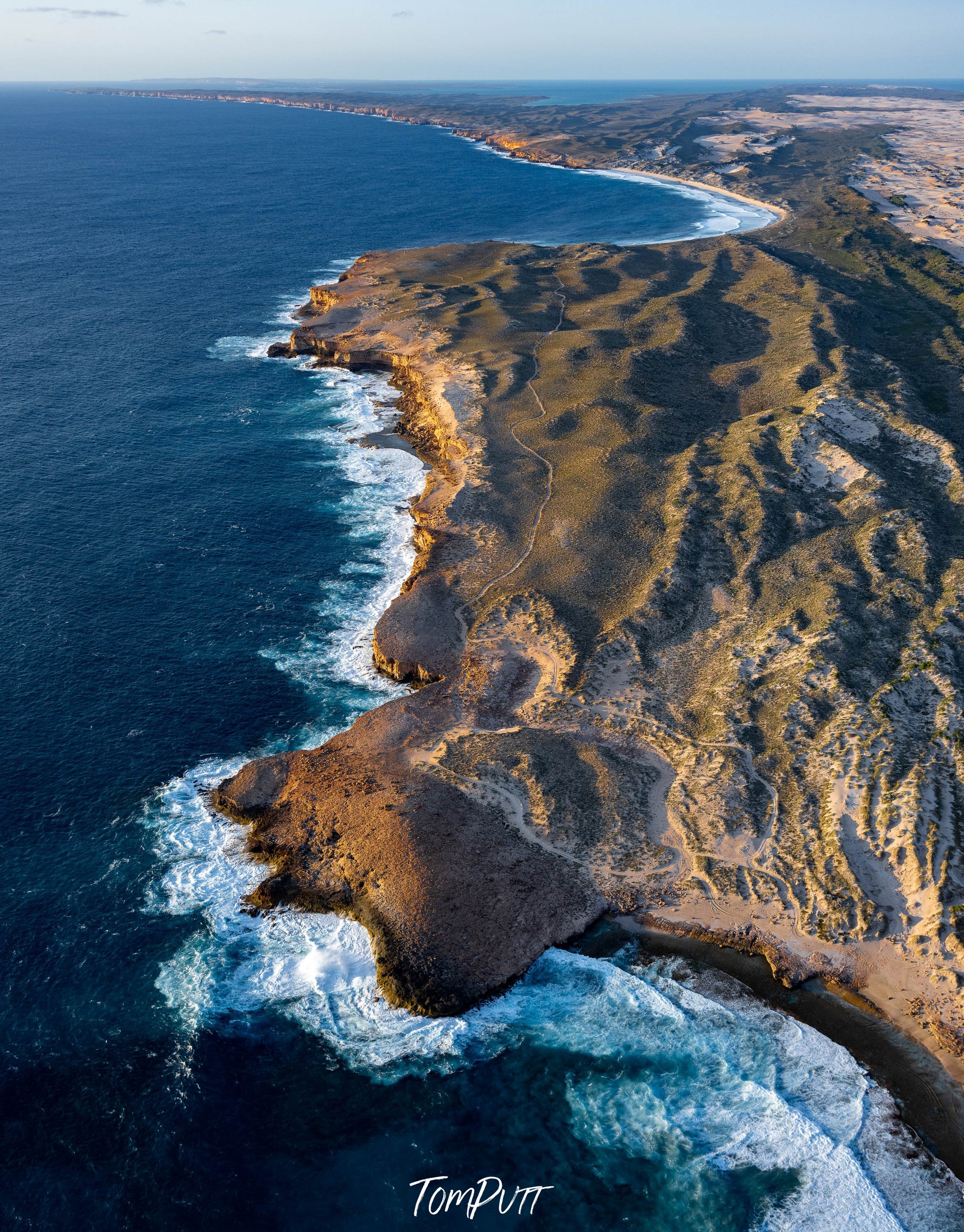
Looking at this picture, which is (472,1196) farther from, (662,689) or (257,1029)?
(662,689)

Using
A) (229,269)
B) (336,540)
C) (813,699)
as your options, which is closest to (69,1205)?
(813,699)

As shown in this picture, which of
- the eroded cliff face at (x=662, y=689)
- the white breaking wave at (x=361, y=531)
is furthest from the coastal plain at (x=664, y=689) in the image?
the white breaking wave at (x=361, y=531)

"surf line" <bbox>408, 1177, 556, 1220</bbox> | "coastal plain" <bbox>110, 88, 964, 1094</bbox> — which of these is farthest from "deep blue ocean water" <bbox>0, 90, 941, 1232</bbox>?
"coastal plain" <bbox>110, 88, 964, 1094</bbox>

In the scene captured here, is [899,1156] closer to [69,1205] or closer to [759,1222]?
[759,1222]

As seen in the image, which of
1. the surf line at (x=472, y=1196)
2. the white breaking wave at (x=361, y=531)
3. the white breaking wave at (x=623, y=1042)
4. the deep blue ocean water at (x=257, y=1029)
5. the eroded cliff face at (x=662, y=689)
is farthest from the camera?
the white breaking wave at (x=361, y=531)

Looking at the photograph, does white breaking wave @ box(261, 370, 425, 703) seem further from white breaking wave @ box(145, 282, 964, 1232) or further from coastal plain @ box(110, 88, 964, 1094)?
white breaking wave @ box(145, 282, 964, 1232)

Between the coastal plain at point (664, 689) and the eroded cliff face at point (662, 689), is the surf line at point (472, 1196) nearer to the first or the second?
the coastal plain at point (664, 689)
